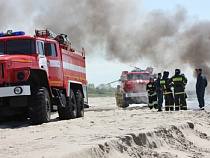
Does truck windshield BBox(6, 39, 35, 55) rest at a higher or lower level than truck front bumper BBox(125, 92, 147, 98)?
higher

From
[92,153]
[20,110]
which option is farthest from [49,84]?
[92,153]

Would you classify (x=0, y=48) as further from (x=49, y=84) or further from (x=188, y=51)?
(x=188, y=51)

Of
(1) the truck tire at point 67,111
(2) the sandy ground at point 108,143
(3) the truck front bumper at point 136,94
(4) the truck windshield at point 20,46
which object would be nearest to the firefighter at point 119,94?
(3) the truck front bumper at point 136,94

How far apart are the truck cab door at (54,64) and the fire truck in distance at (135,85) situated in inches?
481

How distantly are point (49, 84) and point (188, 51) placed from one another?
59.6ft

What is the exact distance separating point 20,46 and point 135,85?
1421cm

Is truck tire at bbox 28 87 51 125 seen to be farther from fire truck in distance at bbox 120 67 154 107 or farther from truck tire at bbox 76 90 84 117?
fire truck in distance at bbox 120 67 154 107

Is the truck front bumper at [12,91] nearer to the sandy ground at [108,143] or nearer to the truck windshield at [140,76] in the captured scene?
the sandy ground at [108,143]

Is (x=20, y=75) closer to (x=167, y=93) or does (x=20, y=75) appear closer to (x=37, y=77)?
(x=37, y=77)

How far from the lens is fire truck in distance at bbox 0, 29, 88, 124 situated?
34.0ft

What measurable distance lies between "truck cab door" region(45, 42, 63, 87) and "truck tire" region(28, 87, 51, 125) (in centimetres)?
121

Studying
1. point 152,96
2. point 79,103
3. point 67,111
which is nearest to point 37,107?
point 67,111

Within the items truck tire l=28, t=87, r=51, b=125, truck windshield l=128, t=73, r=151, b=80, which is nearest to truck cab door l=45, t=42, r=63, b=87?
truck tire l=28, t=87, r=51, b=125

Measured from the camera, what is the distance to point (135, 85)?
25.0 m
